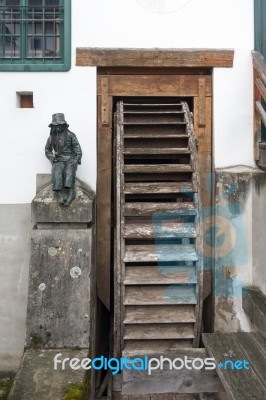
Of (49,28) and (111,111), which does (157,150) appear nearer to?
(111,111)

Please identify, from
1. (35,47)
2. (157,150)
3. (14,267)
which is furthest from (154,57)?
(14,267)

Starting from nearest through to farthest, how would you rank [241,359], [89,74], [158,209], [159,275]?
[241,359] < [159,275] < [158,209] < [89,74]

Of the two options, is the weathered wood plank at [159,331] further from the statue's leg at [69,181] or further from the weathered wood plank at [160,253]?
the statue's leg at [69,181]

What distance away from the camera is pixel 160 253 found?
4.36 meters

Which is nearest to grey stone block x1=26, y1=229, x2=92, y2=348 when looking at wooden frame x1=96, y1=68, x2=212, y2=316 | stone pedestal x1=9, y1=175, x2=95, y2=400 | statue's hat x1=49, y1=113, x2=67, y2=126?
stone pedestal x1=9, y1=175, x2=95, y2=400

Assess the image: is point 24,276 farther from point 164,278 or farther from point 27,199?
point 164,278

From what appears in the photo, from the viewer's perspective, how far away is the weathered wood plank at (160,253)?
4.29 metres

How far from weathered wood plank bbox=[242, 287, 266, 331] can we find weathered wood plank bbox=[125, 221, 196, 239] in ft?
3.55

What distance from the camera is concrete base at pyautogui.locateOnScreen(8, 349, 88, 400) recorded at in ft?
11.3

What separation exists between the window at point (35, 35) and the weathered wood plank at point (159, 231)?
2131 millimetres

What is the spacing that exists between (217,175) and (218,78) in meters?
1.16

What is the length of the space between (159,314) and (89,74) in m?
2.84

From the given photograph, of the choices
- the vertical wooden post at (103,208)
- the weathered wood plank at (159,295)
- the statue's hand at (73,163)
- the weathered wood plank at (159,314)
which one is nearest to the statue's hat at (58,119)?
the statue's hand at (73,163)

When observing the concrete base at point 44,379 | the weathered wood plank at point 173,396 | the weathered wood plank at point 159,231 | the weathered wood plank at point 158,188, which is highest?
the weathered wood plank at point 158,188
